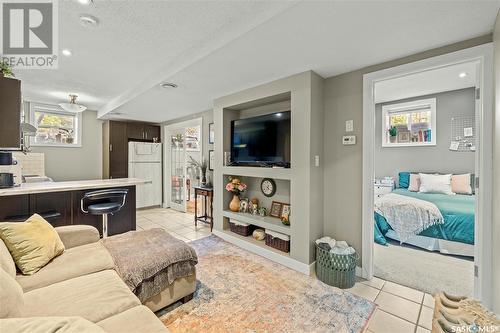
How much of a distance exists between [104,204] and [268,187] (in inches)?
88.3

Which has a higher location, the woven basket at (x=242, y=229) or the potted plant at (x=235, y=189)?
the potted plant at (x=235, y=189)

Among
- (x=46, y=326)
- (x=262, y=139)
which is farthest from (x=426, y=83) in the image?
(x=46, y=326)

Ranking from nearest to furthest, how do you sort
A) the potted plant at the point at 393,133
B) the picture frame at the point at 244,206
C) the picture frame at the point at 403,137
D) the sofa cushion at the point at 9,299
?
the sofa cushion at the point at 9,299
the picture frame at the point at 244,206
the picture frame at the point at 403,137
the potted plant at the point at 393,133

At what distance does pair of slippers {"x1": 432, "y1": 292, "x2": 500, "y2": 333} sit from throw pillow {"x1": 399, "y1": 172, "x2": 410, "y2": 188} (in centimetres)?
407

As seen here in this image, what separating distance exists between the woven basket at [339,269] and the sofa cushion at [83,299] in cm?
183

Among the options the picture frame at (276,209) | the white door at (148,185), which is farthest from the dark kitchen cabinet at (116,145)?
the picture frame at (276,209)

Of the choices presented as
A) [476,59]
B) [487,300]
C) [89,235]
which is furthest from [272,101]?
[487,300]

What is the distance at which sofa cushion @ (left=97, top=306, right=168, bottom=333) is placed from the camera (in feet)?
3.51

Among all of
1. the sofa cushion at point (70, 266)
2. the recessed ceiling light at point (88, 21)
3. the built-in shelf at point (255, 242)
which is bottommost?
the built-in shelf at point (255, 242)

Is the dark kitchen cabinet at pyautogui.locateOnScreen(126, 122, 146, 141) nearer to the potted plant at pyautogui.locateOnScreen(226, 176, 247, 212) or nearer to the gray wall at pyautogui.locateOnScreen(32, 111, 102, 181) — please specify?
the gray wall at pyautogui.locateOnScreen(32, 111, 102, 181)

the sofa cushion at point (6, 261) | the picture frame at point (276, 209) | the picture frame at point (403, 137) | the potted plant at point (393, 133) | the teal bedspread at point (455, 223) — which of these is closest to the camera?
the sofa cushion at point (6, 261)

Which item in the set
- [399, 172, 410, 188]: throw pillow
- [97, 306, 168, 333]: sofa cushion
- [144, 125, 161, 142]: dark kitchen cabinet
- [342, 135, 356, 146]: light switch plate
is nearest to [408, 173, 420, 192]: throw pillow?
[399, 172, 410, 188]: throw pillow

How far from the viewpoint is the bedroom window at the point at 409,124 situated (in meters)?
4.57

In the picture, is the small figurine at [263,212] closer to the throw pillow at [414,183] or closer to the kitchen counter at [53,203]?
the kitchen counter at [53,203]
